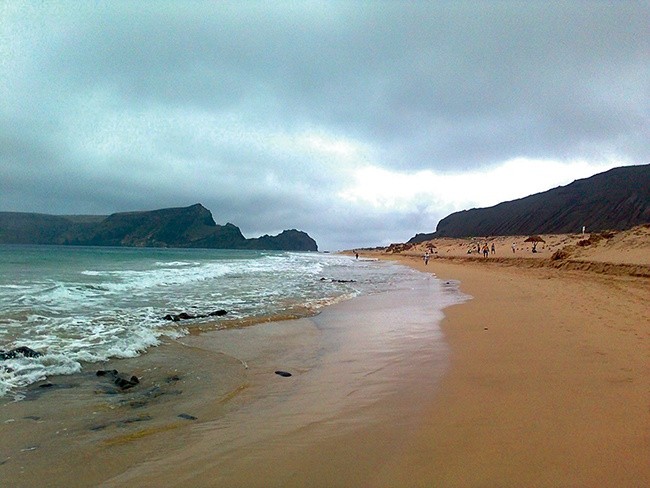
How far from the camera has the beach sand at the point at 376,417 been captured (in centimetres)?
254

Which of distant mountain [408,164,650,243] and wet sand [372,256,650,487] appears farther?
distant mountain [408,164,650,243]

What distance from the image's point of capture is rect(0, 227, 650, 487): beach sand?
8.34ft

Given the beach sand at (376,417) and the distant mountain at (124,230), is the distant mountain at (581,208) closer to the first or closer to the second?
the beach sand at (376,417)

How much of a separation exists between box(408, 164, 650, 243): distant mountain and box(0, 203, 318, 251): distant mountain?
431 ft

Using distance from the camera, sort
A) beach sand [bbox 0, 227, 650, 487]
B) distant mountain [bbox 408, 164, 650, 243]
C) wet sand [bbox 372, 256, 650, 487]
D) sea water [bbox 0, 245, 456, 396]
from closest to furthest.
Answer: wet sand [bbox 372, 256, 650, 487] → beach sand [bbox 0, 227, 650, 487] → sea water [bbox 0, 245, 456, 396] → distant mountain [bbox 408, 164, 650, 243]

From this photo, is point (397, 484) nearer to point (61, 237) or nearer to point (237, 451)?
point (237, 451)

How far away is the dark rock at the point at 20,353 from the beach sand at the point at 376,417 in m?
1.38

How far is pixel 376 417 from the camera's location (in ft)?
11.5

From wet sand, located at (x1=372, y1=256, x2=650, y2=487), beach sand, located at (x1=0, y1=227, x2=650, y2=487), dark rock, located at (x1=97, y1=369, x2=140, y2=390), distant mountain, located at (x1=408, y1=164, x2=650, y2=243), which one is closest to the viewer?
wet sand, located at (x1=372, y1=256, x2=650, y2=487)

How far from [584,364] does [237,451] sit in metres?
4.47

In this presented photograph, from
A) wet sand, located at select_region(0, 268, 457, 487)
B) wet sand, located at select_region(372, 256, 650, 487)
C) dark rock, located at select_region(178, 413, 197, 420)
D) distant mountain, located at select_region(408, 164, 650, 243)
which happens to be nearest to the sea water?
wet sand, located at select_region(0, 268, 457, 487)

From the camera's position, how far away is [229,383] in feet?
15.9

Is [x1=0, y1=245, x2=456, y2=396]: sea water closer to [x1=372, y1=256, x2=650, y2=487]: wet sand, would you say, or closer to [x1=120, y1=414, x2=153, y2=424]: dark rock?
[x1=120, y1=414, x2=153, y2=424]: dark rock

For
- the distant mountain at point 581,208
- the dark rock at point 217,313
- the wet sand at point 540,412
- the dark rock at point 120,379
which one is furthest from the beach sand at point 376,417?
the distant mountain at point 581,208
